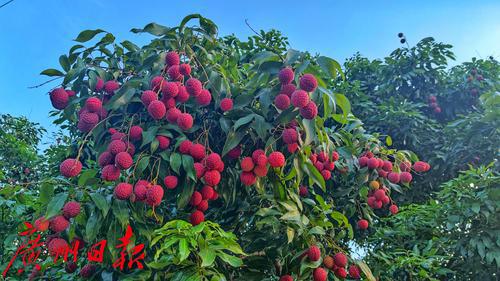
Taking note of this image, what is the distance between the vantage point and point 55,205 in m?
1.48

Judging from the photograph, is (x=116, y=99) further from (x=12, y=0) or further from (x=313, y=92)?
(x=12, y=0)

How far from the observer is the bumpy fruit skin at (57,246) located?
4.94ft

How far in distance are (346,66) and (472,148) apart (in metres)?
1.62

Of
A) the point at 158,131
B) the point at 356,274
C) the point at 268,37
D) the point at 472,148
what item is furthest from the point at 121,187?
the point at 472,148

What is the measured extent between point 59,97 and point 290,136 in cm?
85

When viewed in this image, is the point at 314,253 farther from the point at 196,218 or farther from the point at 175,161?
the point at 175,161

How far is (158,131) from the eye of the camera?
1715 mm

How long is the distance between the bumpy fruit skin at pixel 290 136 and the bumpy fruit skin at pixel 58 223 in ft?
2.48

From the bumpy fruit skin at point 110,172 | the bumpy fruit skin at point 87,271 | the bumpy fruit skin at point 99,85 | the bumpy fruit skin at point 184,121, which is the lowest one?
the bumpy fruit skin at point 87,271

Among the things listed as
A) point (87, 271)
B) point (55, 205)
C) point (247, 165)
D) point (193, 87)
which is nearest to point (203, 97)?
point (193, 87)

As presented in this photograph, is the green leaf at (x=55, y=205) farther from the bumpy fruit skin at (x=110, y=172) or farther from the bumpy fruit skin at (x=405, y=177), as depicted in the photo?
the bumpy fruit skin at (x=405, y=177)

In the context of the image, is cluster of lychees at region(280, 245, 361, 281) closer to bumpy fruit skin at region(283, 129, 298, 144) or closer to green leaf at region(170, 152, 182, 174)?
bumpy fruit skin at region(283, 129, 298, 144)

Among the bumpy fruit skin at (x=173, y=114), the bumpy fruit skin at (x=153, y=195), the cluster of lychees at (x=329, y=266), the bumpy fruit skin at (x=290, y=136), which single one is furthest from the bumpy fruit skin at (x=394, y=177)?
the bumpy fruit skin at (x=153, y=195)

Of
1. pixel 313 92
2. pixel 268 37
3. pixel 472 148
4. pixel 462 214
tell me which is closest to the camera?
pixel 313 92
